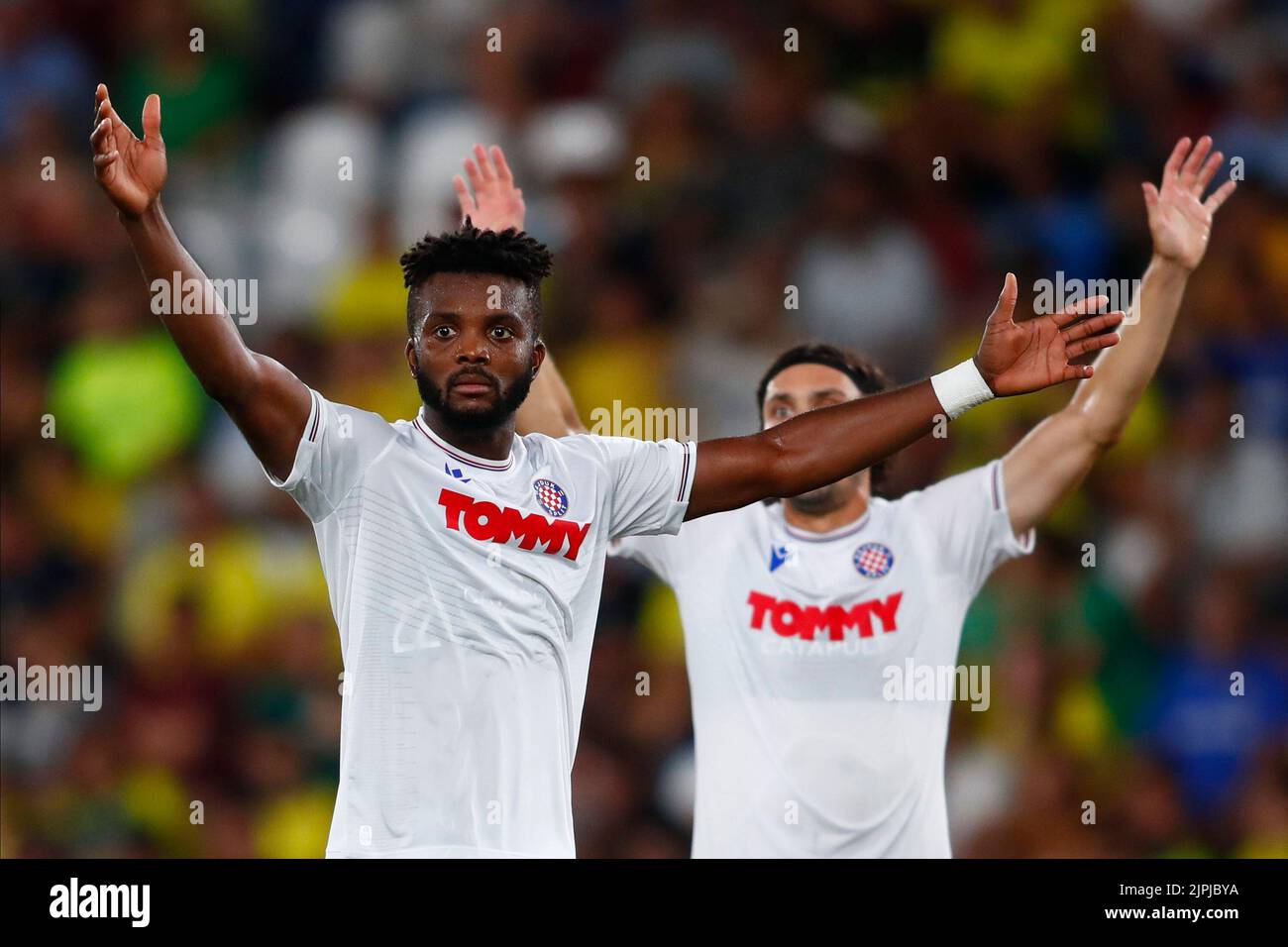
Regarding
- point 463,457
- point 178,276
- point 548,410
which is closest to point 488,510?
point 463,457

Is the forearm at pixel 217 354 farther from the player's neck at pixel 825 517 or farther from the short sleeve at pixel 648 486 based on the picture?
the player's neck at pixel 825 517

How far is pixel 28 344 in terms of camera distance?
8.61m

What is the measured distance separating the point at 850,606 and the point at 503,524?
1554 millimetres

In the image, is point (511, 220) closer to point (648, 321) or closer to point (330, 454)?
point (330, 454)

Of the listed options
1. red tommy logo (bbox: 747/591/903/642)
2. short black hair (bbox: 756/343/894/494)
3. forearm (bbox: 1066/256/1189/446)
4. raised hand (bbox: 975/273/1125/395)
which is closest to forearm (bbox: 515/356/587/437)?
short black hair (bbox: 756/343/894/494)

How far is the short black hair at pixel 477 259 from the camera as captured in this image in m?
4.25

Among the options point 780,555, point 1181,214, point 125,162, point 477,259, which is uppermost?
point 1181,214

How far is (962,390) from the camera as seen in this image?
14.3 ft

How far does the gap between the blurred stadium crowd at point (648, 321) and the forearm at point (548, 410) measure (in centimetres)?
162

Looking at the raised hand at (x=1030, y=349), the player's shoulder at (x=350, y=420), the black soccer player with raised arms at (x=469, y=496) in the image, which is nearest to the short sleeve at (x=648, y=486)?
the black soccer player with raised arms at (x=469, y=496)

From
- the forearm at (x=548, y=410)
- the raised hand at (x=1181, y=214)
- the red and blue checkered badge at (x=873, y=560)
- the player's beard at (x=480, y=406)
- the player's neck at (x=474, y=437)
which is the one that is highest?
the raised hand at (x=1181, y=214)

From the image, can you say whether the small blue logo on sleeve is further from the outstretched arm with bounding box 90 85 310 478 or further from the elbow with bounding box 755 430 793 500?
the outstretched arm with bounding box 90 85 310 478

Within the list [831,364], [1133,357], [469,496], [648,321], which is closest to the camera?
[469,496]

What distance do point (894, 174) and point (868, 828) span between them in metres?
4.26
